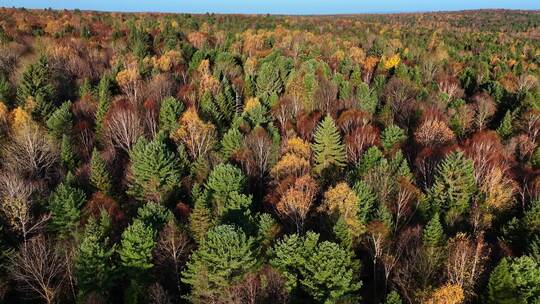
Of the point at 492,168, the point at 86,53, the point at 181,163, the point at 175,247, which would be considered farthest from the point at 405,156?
the point at 86,53

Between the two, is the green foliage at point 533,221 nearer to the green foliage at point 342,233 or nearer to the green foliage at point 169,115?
the green foliage at point 342,233

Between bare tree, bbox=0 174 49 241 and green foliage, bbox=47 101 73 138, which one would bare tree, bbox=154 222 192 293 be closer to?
bare tree, bbox=0 174 49 241

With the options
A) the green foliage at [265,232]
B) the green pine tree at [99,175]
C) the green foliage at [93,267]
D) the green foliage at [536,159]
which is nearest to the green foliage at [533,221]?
the green foliage at [536,159]

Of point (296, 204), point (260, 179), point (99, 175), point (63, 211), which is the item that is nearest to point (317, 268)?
point (296, 204)

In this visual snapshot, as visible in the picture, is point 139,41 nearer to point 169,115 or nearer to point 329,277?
point 169,115

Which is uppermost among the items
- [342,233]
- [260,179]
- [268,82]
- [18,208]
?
[268,82]

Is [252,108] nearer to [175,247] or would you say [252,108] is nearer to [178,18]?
[175,247]
